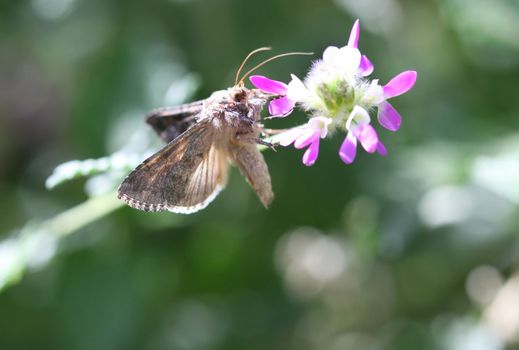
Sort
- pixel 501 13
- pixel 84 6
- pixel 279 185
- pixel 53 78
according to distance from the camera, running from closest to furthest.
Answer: pixel 501 13
pixel 279 185
pixel 84 6
pixel 53 78

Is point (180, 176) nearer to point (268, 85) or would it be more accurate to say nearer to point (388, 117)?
point (268, 85)

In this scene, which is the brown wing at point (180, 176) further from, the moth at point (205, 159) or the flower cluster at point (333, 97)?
the flower cluster at point (333, 97)

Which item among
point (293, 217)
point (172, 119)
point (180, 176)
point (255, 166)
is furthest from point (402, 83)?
point (293, 217)

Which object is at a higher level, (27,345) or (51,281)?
(51,281)

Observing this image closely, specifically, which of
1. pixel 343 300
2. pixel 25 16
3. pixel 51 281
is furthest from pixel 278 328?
pixel 25 16

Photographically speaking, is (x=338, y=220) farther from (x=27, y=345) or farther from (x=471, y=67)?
(x=27, y=345)

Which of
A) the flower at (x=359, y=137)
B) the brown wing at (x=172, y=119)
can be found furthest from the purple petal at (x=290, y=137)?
the brown wing at (x=172, y=119)
